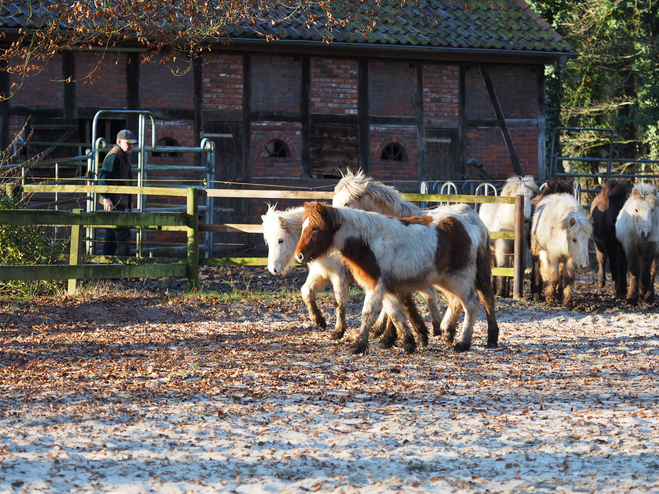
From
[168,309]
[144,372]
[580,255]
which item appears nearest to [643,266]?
[580,255]

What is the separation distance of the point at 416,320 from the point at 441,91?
10.8 meters

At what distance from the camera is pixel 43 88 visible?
15539 millimetres

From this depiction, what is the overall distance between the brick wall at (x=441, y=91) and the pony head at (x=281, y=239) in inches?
375

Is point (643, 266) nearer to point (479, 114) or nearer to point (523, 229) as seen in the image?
point (523, 229)

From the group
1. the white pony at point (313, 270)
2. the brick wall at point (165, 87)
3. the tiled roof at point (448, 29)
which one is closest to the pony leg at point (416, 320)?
the white pony at point (313, 270)

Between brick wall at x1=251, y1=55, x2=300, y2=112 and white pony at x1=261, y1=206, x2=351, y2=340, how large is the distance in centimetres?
822

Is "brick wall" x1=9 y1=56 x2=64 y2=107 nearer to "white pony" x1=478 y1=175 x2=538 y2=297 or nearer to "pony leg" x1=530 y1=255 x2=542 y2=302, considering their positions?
"white pony" x1=478 y1=175 x2=538 y2=297

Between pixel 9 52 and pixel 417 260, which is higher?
pixel 9 52

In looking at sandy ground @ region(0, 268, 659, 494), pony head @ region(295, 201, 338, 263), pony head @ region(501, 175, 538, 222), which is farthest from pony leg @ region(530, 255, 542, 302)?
pony head @ region(295, 201, 338, 263)

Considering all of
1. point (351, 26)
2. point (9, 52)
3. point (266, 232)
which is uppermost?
point (351, 26)

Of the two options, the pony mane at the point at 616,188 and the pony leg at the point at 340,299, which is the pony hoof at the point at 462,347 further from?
the pony mane at the point at 616,188

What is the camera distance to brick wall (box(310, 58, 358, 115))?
54.7 feet

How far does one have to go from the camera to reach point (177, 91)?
16000mm

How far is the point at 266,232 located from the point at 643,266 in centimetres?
595
